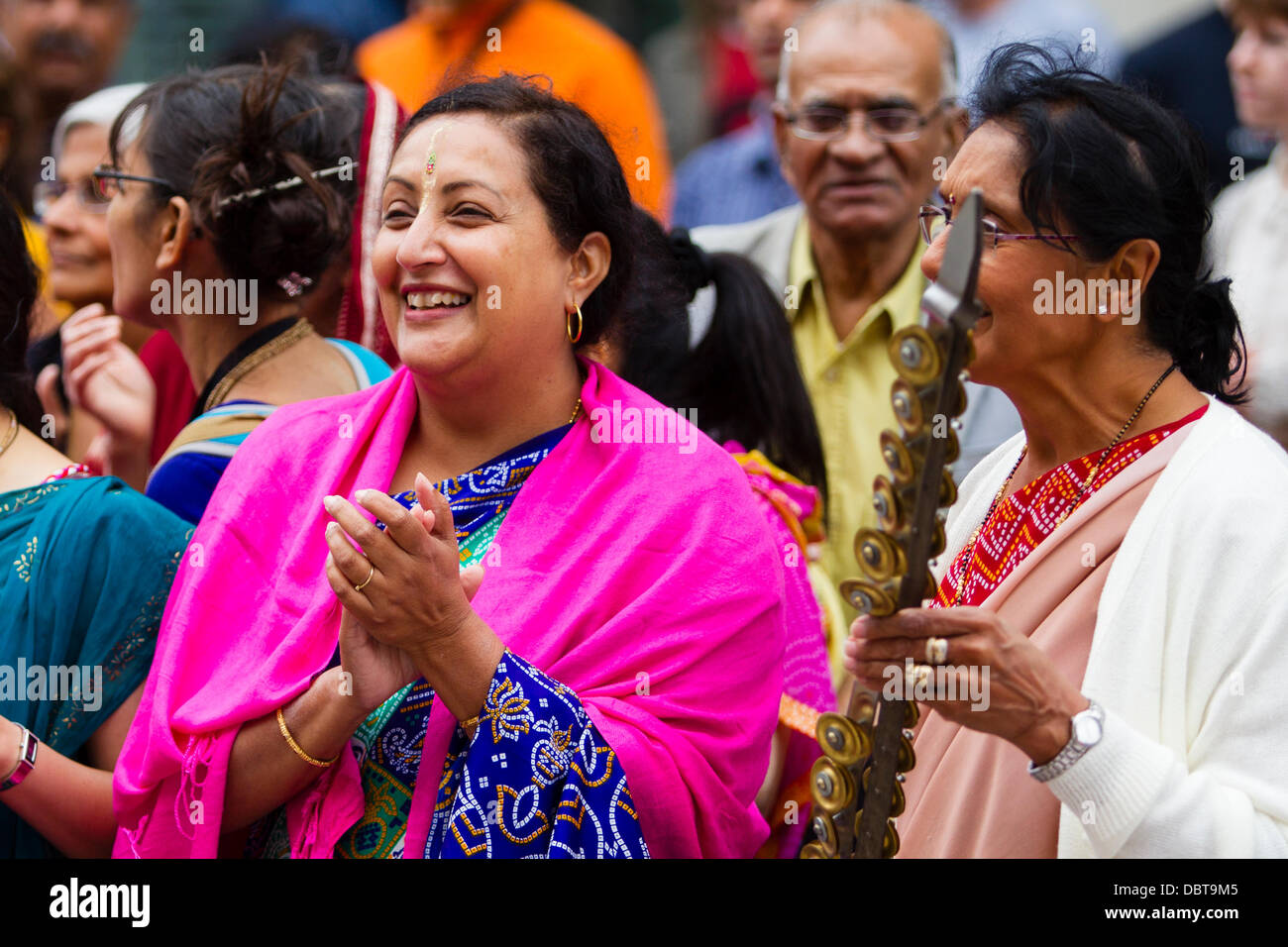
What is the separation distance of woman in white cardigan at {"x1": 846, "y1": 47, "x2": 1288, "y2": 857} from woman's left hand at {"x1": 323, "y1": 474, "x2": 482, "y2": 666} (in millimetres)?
649

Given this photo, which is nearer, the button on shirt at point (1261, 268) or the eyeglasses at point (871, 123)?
the eyeglasses at point (871, 123)

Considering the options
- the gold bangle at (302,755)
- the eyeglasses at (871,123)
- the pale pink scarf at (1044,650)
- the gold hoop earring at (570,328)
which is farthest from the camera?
the eyeglasses at (871,123)

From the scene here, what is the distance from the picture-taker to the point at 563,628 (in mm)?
2703

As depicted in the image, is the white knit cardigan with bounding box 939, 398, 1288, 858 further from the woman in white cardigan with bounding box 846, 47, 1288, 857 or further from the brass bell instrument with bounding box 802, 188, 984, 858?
the brass bell instrument with bounding box 802, 188, 984, 858

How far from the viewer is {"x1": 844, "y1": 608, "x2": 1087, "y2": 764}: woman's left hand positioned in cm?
221

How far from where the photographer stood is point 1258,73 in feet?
17.3

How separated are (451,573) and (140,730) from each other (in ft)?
2.42

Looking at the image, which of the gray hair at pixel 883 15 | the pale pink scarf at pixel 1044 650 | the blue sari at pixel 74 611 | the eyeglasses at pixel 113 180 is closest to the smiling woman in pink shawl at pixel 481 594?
the blue sari at pixel 74 611

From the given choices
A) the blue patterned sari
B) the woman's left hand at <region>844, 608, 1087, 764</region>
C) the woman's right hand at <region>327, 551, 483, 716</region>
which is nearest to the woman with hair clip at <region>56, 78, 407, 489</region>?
the woman's right hand at <region>327, 551, 483, 716</region>

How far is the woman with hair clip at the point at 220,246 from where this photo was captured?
11.8ft

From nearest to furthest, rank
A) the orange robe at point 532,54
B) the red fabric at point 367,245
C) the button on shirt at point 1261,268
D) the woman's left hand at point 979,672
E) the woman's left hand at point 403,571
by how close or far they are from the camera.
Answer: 1. the woman's left hand at point 979,672
2. the woman's left hand at point 403,571
3. the red fabric at point 367,245
4. the button on shirt at point 1261,268
5. the orange robe at point 532,54

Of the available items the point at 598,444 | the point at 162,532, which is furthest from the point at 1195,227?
the point at 162,532

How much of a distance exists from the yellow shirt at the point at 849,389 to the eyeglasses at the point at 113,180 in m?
1.67

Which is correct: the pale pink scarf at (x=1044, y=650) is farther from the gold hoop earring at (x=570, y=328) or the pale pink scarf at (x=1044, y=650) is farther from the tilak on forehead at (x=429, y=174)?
the tilak on forehead at (x=429, y=174)
